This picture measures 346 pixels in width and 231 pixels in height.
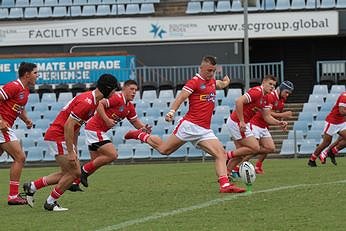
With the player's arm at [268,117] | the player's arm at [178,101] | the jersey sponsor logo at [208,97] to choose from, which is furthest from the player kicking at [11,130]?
the player's arm at [268,117]

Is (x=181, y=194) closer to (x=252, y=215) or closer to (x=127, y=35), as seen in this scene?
(x=252, y=215)

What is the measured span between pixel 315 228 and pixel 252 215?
1.36 meters

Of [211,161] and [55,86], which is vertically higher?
[55,86]

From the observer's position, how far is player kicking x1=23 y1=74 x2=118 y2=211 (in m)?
12.1

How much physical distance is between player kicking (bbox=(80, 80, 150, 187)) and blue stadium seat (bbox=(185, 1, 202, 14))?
19.2m

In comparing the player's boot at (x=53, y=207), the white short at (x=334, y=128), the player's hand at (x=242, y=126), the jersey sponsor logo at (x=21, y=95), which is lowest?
the player's boot at (x=53, y=207)

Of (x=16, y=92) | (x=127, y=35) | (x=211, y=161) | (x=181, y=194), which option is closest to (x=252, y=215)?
(x=181, y=194)

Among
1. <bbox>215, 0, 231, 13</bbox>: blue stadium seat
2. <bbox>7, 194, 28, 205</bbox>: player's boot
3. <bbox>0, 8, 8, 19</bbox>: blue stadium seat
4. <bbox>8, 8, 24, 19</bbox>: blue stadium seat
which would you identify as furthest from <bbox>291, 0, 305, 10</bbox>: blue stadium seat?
<bbox>7, 194, 28, 205</bbox>: player's boot

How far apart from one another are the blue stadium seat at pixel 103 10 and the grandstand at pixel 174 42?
48 millimetres

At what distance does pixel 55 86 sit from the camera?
34344mm

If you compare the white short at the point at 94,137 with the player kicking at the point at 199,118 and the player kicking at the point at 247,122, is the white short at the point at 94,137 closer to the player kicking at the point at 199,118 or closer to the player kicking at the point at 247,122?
the player kicking at the point at 199,118

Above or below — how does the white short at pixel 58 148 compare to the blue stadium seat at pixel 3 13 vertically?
below

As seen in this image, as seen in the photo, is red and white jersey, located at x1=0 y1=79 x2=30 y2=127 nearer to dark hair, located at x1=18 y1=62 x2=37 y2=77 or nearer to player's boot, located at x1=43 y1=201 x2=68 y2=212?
dark hair, located at x1=18 y1=62 x2=37 y2=77

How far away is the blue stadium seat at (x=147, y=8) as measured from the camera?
120ft
